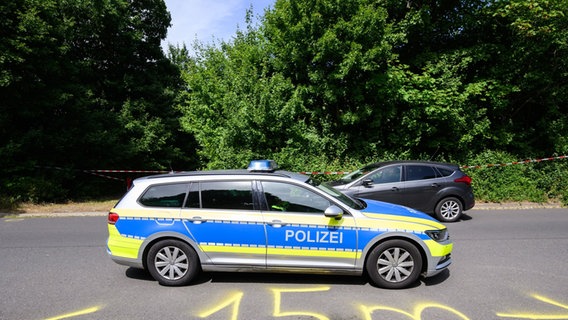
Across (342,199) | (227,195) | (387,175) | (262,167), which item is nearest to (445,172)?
(387,175)

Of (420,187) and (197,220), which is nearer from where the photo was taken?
(197,220)

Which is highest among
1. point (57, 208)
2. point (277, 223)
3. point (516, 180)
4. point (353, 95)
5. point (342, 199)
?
point (353, 95)

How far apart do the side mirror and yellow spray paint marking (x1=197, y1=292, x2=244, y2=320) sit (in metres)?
1.51

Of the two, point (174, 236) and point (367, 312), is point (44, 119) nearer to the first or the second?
point (174, 236)

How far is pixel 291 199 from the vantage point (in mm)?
4520

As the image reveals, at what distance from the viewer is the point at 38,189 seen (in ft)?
36.6

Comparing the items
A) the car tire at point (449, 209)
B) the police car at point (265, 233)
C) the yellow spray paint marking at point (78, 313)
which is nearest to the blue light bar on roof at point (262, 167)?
the police car at point (265, 233)

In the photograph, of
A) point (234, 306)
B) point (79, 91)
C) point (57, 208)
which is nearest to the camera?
point (234, 306)

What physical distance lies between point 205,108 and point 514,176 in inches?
515

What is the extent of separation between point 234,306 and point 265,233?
954 mm

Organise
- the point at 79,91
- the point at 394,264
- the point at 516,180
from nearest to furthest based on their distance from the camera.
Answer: the point at 394,264 → the point at 516,180 → the point at 79,91

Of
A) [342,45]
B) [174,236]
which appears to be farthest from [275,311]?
[342,45]

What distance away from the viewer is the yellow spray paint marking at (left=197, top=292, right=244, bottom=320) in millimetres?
3697

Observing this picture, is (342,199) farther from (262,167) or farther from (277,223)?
(262,167)
